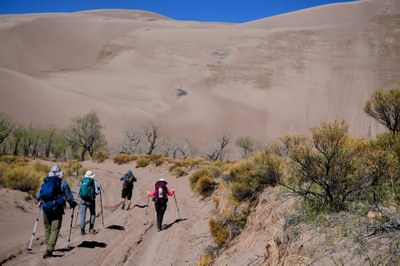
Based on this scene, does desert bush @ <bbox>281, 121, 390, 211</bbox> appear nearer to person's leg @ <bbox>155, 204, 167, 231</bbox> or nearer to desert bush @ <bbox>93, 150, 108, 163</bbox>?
person's leg @ <bbox>155, 204, 167, 231</bbox>

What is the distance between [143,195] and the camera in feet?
56.0

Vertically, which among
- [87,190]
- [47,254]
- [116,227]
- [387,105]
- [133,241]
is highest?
[387,105]

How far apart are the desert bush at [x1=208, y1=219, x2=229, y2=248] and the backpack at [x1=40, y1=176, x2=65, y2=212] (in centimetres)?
344

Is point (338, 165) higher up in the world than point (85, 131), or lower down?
higher up

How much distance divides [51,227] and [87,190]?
7.13 feet

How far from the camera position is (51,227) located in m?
7.38

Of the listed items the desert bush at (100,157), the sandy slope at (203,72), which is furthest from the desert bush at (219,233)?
the sandy slope at (203,72)

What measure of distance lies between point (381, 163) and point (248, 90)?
341ft

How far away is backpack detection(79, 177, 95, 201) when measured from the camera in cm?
945

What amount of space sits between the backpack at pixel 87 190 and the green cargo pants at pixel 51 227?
6.49 ft

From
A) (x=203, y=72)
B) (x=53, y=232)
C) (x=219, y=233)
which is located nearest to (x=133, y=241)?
(x=53, y=232)

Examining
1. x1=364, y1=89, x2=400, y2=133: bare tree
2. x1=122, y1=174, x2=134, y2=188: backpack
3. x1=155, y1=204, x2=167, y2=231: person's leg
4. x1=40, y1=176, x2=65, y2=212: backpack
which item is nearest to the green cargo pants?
x1=40, y1=176, x2=65, y2=212: backpack

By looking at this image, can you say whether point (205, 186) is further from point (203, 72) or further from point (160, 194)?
point (203, 72)

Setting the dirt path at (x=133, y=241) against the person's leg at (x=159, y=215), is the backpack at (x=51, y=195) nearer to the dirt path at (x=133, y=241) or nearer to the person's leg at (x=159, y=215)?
the dirt path at (x=133, y=241)
